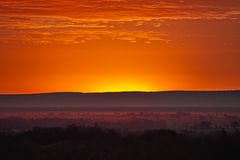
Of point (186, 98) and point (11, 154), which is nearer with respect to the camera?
point (11, 154)

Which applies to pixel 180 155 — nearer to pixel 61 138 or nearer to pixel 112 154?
pixel 112 154

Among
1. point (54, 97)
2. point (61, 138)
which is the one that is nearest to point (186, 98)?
point (54, 97)

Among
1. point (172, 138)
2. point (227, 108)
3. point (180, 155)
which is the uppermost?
point (227, 108)

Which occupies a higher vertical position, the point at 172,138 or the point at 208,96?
the point at 208,96

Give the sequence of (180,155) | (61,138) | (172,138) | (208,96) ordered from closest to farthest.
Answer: (180,155) → (172,138) → (61,138) → (208,96)

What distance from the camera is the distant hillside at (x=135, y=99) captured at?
122000mm

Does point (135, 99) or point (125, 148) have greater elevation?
point (135, 99)

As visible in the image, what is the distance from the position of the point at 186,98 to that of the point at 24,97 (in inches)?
935

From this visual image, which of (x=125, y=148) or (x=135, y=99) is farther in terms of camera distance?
(x=135, y=99)

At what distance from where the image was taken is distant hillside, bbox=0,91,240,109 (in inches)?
4803

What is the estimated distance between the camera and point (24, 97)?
13325cm

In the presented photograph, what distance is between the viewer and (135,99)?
409ft

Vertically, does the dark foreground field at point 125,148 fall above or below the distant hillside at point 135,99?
below

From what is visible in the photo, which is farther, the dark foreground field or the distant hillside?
the distant hillside
